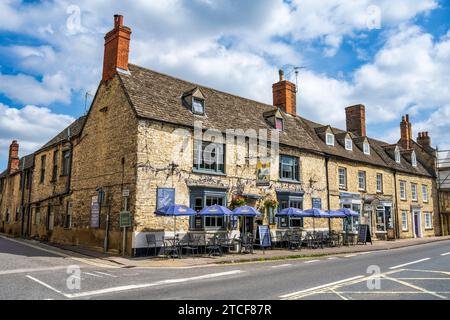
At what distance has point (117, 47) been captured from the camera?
2025 cm

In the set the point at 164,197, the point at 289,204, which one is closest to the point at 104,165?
the point at 164,197

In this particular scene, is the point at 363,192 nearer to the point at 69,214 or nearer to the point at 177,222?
the point at 177,222

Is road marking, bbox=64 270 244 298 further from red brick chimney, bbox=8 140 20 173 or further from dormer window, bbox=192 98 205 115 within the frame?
red brick chimney, bbox=8 140 20 173

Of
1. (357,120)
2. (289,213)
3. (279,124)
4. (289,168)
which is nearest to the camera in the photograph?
(289,213)

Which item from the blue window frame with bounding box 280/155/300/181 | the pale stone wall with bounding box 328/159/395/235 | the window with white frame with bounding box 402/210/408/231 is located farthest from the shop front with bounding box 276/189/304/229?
the window with white frame with bounding box 402/210/408/231

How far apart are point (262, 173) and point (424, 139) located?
31299 millimetres

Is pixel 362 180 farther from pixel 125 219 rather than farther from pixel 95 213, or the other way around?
pixel 95 213

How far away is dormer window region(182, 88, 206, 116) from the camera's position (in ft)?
68.8

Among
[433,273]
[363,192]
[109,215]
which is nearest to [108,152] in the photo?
[109,215]

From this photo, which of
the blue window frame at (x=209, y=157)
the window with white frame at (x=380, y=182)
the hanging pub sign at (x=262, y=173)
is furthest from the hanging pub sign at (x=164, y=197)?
the window with white frame at (x=380, y=182)

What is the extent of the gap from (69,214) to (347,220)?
63.4ft

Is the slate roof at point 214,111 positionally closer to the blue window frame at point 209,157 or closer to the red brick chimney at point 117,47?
the red brick chimney at point 117,47

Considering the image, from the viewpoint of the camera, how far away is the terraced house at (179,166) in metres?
18.1
